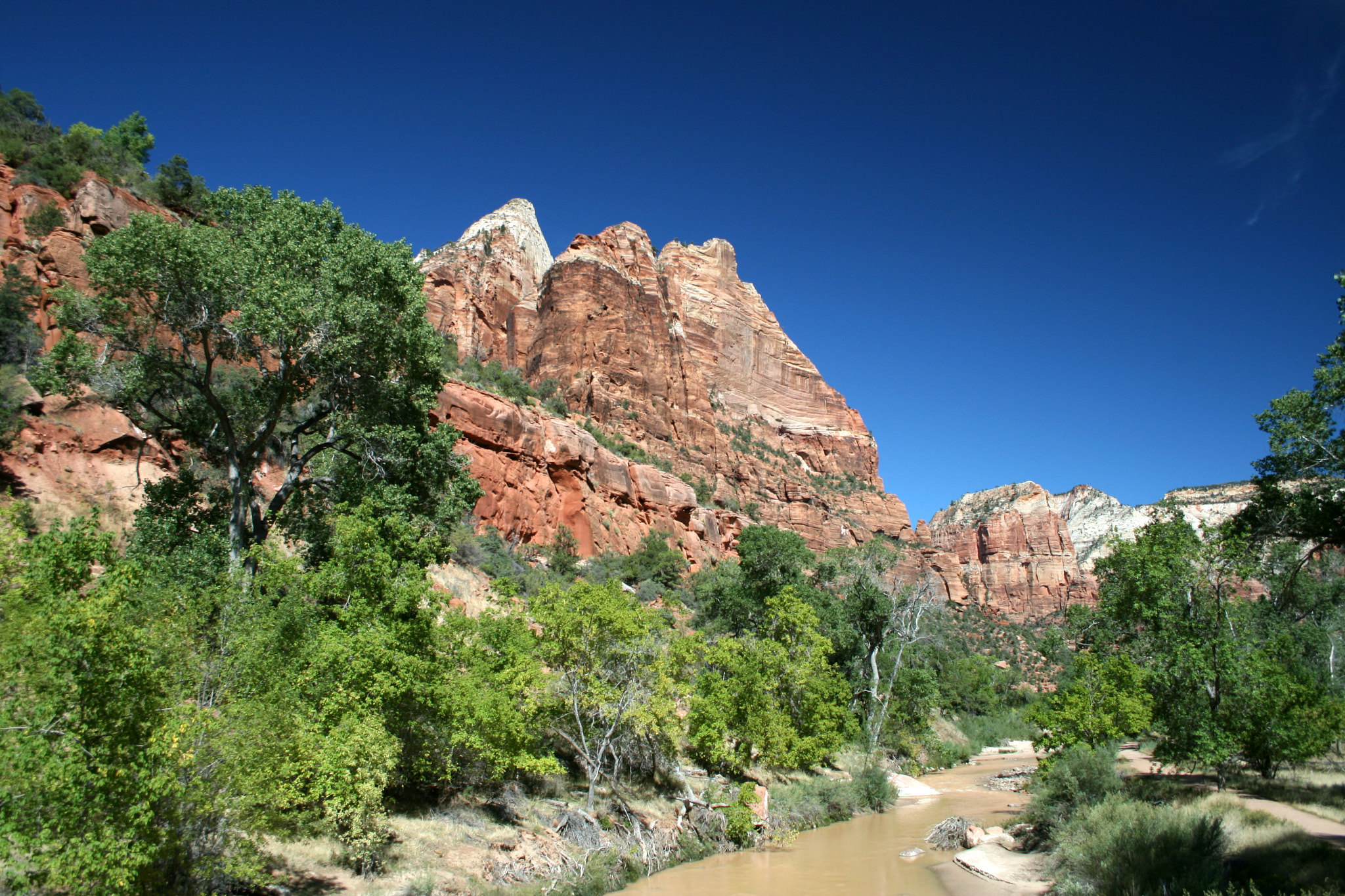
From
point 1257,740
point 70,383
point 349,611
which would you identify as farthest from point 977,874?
point 70,383

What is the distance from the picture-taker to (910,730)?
33.8 m

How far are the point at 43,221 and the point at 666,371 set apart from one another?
51.3 metres

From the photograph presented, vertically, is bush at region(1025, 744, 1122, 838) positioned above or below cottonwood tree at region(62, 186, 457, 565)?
below

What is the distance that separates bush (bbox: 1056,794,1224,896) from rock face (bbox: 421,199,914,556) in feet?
103

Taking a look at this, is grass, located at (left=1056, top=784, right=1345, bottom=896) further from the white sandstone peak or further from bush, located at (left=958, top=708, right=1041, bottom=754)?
the white sandstone peak

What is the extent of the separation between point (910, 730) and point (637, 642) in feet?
71.7

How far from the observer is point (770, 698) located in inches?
850

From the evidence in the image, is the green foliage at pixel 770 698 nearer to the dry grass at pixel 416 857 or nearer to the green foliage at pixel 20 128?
the dry grass at pixel 416 857

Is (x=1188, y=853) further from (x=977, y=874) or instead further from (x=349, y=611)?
(x=349, y=611)

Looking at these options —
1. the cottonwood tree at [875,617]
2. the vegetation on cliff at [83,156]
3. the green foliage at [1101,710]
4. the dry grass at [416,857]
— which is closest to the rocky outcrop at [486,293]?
the vegetation on cliff at [83,156]

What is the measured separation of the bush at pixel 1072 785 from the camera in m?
17.0

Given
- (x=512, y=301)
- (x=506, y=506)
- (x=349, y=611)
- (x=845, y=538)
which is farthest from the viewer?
(x=845, y=538)

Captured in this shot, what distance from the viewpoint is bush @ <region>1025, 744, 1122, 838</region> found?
668 inches

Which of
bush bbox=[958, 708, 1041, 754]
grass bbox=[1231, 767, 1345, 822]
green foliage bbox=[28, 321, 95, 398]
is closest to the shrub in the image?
grass bbox=[1231, 767, 1345, 822]
